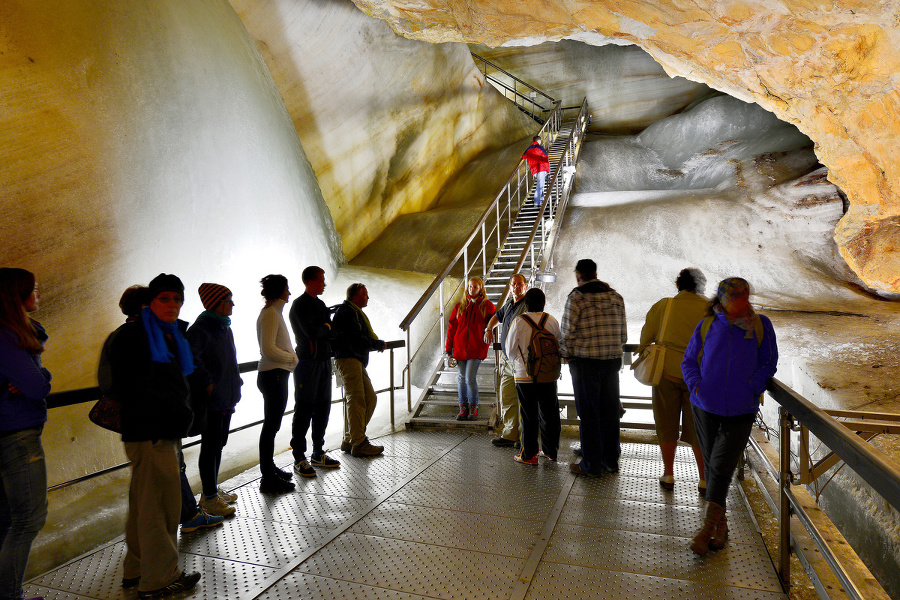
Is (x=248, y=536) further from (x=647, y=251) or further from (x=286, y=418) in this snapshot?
(x=647, y=251)

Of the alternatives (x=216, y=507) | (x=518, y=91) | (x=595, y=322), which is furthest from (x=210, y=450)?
(x=518, y=91)

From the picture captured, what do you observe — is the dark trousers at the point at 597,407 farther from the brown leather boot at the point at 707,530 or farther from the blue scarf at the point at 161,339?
the blue scarf at the point at 161,339

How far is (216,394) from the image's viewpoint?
11.7 ft

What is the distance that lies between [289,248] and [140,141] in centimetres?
311

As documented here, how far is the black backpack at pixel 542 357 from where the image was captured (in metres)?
4.48

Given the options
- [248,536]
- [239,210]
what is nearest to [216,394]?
[248,536]

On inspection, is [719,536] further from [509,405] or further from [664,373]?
[509,405]

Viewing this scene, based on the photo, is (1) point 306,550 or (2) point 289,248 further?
(2) point 289,248

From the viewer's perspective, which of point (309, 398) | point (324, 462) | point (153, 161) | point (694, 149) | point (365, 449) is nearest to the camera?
point (309, 398)

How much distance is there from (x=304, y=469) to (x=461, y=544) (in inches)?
67.2

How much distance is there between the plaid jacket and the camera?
432 centimetres

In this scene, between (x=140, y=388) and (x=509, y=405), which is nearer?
(x=140, y=388)

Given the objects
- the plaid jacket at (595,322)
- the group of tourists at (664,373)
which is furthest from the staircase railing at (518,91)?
the plaid jacket at (595,322)

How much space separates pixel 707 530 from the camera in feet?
9.84
